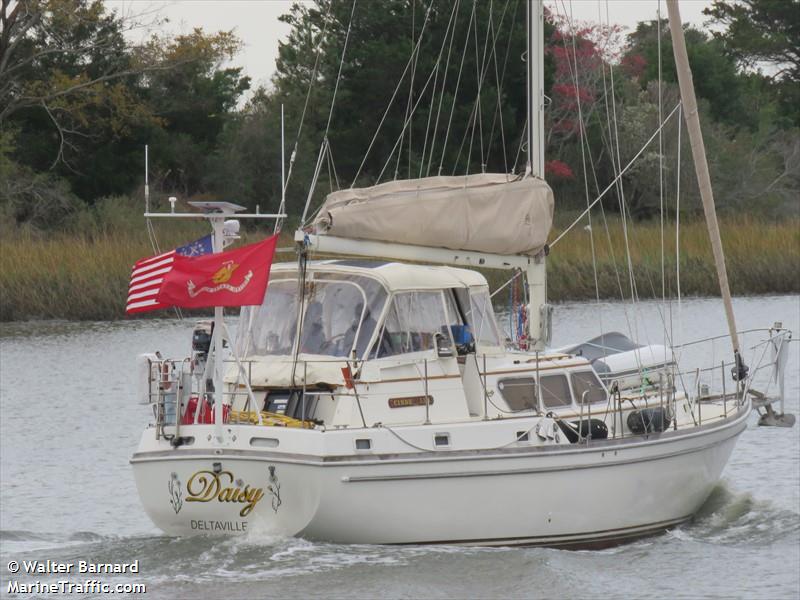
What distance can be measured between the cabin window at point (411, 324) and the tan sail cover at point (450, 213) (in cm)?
69

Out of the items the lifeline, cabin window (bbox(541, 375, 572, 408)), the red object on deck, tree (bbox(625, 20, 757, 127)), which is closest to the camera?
the lifeline

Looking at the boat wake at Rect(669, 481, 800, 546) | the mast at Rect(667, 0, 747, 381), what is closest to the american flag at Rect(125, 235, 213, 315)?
the boat wake at Rect(669, 481, 800, 546)

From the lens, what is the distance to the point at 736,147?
56.2 m

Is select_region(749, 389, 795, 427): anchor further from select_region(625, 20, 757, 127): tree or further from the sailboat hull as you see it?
select_region(625, 20, 757, 127): tree

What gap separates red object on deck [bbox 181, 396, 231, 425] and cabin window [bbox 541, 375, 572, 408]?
3335 mm

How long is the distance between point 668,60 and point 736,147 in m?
6.74

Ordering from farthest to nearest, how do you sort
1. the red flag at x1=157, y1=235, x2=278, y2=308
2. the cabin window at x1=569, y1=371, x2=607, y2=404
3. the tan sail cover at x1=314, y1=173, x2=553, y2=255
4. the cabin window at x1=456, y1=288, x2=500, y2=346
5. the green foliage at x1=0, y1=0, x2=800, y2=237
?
the green foliage at x1=0, y1=0, x2=800, y2=237
the cabin window at x1=456, y1=288, x2=500, y2=346
the cabin window at x1=569, y1=371, x2=607, y2=404
the tan sail cover at x1=314, y1=173, x2=553, y2=255
the red flag at x1=157, y1=235, x2=278, y2=308

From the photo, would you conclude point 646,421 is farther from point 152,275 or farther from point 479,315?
point 152,275

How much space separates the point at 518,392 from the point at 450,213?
2017mm

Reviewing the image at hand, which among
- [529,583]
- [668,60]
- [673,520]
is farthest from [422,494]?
[668,60]

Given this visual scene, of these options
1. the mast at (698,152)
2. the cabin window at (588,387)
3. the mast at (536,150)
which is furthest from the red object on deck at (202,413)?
the mast at (698,152)

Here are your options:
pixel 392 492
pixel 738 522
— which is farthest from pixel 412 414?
pixel 738 522

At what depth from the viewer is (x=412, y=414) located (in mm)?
15344

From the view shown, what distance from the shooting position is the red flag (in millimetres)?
14188
